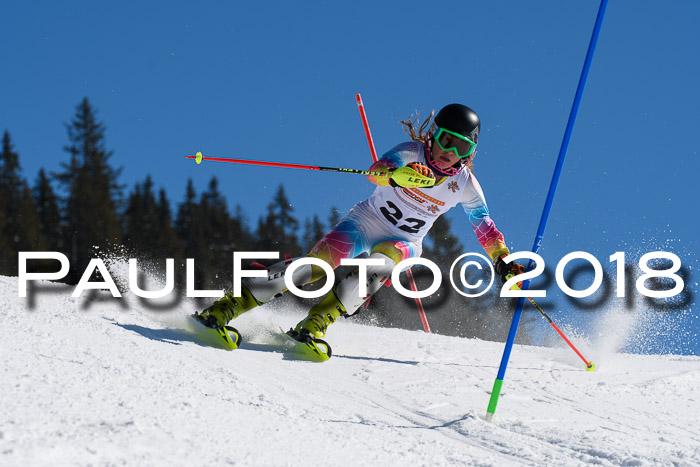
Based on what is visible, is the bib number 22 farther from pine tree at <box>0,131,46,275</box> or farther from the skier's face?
pine tree at <box>0,131,46,275</box>

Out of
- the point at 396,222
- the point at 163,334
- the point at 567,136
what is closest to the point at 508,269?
the point at 396,222

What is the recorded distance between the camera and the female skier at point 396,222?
170 inches

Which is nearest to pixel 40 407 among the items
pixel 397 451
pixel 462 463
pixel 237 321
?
pixel 397 451

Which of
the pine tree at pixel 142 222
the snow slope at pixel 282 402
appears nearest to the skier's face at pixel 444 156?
the snow slope at pixel 282 402

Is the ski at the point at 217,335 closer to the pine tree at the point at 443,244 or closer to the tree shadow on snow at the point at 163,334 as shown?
the tree shadow on snow at the point at 163,334

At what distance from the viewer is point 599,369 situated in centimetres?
514

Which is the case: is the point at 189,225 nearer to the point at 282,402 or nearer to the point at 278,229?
the point at 278,229

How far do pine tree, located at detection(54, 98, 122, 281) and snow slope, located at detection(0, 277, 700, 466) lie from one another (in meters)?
25.5

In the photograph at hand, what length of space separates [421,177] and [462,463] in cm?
223

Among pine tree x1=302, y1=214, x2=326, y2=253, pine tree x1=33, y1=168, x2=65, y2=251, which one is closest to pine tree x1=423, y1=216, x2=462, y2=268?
pine tree x1=302, y1=214, x2=326, y2=253

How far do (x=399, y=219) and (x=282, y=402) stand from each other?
2319 millimetres

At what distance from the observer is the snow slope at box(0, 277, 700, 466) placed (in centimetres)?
200

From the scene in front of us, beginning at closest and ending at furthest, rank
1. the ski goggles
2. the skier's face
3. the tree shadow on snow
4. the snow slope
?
1. the snow slope
2. the tree shadow on snow
3. the ski goggles
4. the skier's face

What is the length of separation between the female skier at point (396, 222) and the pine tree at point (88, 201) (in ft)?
82.6
